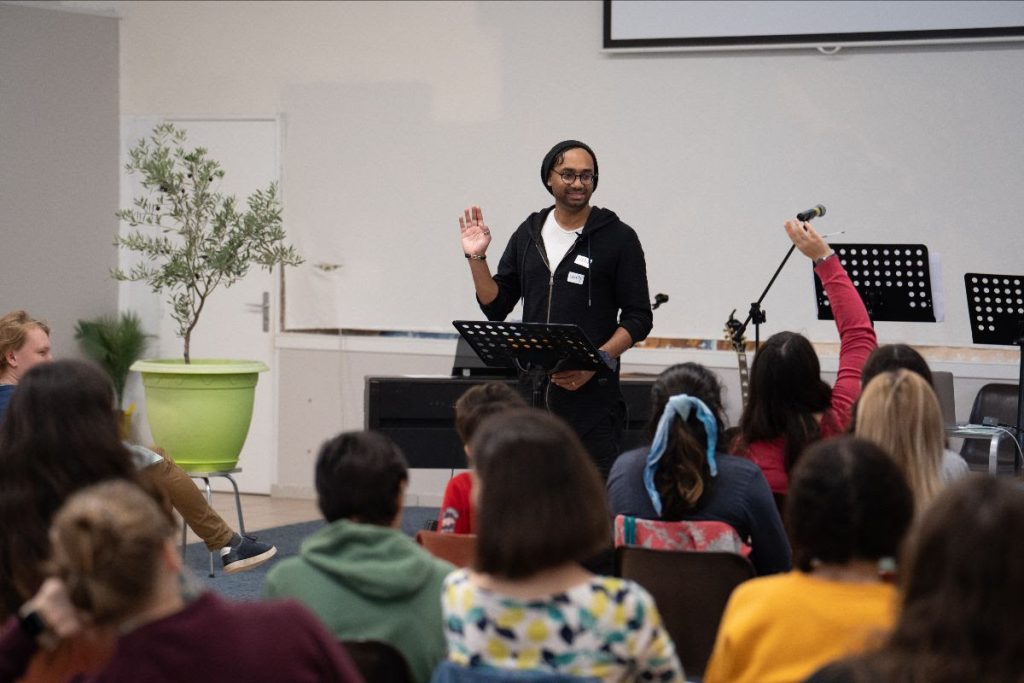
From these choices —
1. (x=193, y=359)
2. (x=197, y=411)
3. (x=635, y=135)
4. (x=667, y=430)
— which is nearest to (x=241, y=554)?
(x=197, y=411)

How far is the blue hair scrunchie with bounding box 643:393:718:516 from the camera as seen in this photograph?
262 centimetres

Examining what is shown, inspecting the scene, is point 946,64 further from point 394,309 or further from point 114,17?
point 114,17

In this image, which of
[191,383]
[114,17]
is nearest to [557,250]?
[191,383]

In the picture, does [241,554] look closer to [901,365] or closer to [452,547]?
[452,547]

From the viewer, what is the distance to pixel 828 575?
69.7 inches

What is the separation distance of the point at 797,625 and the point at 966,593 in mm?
515

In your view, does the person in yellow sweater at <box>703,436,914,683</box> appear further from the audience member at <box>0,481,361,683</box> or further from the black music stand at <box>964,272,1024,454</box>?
the black music stand at <box>964,272,1024,454</box>

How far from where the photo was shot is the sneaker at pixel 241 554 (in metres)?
4.88

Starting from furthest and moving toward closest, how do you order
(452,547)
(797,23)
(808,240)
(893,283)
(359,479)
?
(797,23) → (893,283) → (808,240) → (452,547) → (359,479)

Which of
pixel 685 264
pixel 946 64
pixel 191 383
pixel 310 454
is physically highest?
pixel 946 64

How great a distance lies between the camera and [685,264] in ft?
21.3

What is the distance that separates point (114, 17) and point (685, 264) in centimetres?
377

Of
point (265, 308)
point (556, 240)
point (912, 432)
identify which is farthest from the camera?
point (265, 308)

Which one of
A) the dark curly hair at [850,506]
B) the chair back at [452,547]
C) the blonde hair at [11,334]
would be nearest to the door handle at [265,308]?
the blonde hair at [11,334]
